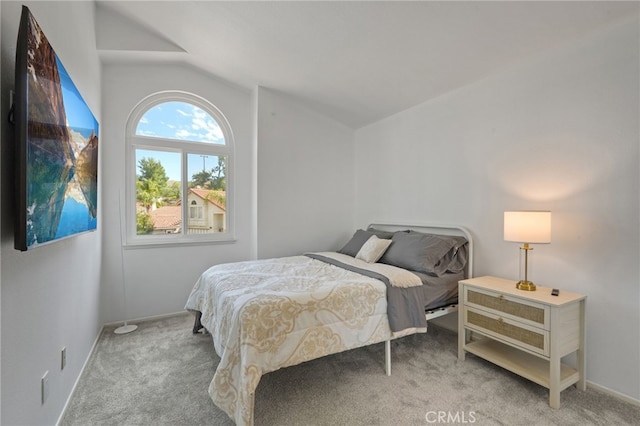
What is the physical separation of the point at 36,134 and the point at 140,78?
2.73m

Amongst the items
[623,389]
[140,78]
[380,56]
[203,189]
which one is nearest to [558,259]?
[623,389]

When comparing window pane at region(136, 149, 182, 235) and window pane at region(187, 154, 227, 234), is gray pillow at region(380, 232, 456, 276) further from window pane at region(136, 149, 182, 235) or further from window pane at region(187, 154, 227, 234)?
window pane at region(136, 149, 182, 235)

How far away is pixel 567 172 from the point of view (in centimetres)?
227

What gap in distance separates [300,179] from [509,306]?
281 cm

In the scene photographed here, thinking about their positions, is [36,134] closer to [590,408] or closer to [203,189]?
[203,189]

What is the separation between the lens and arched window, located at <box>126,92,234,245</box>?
137 inches

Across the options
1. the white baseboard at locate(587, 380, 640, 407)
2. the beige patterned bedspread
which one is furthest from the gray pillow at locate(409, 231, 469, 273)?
the white baseboard at locate(587, 380, 640, 407)

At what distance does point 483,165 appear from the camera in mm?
2844

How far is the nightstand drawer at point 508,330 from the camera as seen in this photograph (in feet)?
6.44

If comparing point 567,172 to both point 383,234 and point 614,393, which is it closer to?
point 614,393

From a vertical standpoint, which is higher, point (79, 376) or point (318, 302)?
point (318, 302)

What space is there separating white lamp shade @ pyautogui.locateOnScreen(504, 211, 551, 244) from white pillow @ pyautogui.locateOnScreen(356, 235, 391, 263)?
122 cm

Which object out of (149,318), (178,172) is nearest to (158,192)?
(178,172)

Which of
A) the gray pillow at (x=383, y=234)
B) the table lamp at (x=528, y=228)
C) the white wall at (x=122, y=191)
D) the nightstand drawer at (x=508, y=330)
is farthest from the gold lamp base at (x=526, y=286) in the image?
the white wall at (x=122, y=191)
